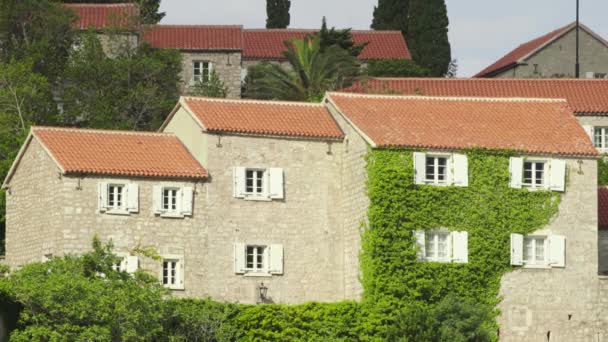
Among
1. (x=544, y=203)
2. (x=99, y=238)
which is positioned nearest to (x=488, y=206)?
(x=544, y=203)

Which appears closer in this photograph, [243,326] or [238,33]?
[243,326]

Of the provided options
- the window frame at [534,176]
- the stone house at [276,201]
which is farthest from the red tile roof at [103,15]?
the window frame at [534,176]

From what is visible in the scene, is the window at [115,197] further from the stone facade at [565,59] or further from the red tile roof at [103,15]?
the stone facade at [565,59]

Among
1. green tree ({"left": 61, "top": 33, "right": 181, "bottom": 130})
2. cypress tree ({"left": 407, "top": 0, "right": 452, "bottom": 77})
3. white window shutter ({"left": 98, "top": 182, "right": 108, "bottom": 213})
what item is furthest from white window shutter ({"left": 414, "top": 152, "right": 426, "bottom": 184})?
cypress tree ({"left": 407, "top": 0, "right": 452, "bottom": 77})

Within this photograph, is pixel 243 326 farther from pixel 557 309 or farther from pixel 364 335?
pixel 557 309

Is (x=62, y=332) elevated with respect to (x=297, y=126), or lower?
lower

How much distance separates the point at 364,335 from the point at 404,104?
36.1 ft

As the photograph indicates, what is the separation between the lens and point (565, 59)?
118 m

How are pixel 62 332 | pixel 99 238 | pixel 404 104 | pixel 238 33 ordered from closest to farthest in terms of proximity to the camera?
pixel 62 332
pixel 99 238
pixel 404 104
pixel 238 33

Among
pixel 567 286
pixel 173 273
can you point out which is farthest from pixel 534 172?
pixel 173 273

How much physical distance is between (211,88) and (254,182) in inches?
1037

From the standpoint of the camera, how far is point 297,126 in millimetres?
77812

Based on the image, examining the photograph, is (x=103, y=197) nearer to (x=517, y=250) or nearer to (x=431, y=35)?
(x=517, y=250)

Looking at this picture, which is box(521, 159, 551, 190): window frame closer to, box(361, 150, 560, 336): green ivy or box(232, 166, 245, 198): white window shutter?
box(361, 150, 560, 336): green ivy
